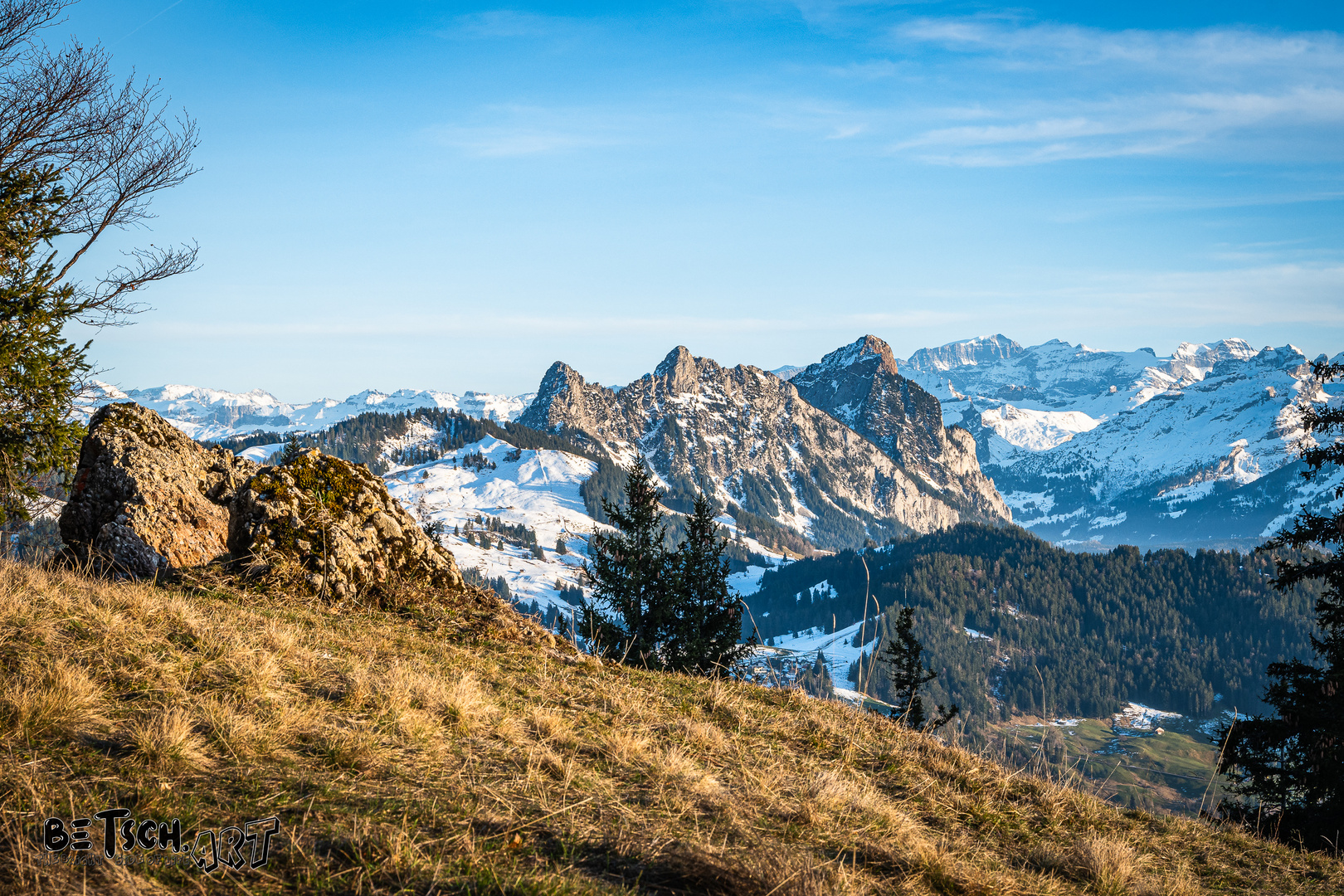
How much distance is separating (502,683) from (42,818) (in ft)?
14.7

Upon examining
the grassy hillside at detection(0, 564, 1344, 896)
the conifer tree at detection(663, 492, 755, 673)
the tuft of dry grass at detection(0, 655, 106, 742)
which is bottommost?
the conifer tree at detection(663, 492, 755, 673)

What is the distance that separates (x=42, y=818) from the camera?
3.99 m

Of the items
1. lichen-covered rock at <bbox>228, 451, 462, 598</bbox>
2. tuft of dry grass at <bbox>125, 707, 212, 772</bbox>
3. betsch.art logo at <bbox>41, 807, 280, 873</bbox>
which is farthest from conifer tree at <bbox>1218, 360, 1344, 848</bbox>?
tuft of dry grass at <bbox>125, 707, 212, 772</bbox>

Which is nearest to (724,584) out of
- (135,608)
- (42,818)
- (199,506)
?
(199,506)

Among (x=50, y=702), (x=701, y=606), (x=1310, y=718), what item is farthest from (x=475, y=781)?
(x=701, y=606)

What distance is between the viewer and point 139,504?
426 inches

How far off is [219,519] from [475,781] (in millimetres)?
9121

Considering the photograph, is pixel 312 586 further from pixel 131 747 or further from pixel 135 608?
pixel 131 747

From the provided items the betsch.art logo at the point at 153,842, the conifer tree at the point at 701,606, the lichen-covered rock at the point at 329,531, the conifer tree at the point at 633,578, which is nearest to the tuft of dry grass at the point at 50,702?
the betsch.art logo at the point at 153,842

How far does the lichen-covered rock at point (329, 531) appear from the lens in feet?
35.4

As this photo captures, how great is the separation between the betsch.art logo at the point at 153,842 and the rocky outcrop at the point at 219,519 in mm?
6851

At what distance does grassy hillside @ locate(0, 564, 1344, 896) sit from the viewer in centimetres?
421

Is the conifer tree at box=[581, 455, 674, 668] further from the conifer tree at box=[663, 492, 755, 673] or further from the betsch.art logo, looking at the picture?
the betsch.art logo

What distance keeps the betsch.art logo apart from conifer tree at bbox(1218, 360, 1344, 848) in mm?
20858
